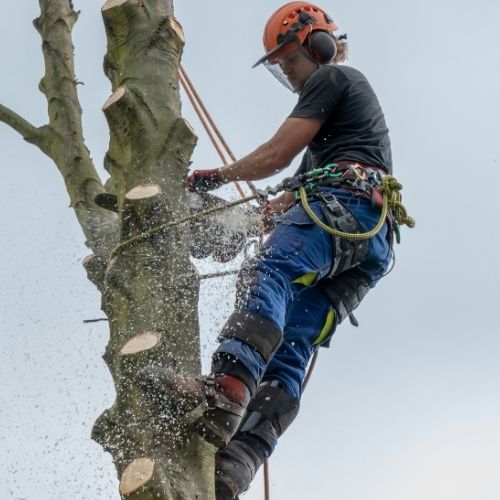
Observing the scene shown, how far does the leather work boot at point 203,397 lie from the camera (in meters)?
2.64

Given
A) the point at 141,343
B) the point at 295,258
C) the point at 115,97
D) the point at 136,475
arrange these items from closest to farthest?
the point at 136,475, the point at 141,343, the point at 295,258, the point at 115,97

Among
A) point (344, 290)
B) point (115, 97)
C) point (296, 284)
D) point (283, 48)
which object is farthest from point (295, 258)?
point (283, 48)

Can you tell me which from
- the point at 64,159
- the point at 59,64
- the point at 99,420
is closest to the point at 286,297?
the point at 99,420

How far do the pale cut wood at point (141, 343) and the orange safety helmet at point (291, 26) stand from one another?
1.58 m

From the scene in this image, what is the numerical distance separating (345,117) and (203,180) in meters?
0.62

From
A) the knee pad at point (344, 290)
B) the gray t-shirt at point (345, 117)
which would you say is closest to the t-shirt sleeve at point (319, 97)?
the gray t-shirt at point (345, 117)

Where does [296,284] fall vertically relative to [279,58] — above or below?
below

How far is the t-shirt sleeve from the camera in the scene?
349 centimetres

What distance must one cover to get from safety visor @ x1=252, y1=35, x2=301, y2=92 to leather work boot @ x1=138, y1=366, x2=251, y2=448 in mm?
1685

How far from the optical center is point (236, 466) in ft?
10.1

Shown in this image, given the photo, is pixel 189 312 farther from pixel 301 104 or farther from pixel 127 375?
pixel 301 104

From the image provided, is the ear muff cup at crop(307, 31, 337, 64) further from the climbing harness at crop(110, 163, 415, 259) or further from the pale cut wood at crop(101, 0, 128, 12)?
the pale cut wood at crop(101, 0, 128, 12)

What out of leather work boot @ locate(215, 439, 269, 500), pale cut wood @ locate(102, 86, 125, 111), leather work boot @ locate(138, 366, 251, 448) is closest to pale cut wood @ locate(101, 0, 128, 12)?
pale cut wood @ locate(102, 86, 125, 111)

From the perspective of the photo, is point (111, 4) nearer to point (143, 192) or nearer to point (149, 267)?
point (143, 192)
